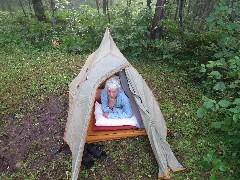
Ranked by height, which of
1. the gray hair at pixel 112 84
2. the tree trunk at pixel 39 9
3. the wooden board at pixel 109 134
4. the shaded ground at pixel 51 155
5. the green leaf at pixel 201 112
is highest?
the tree trunk at pixel 39 9

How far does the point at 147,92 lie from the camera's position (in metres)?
5.72

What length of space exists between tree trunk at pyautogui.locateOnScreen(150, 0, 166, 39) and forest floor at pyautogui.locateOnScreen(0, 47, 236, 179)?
0.95 metres

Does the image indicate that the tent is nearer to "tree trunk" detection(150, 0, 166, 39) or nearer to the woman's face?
the woman's face

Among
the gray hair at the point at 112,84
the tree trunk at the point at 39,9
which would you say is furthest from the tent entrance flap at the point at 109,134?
the tree trunk at the point at 39,9

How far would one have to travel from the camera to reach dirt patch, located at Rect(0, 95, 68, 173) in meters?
5.30

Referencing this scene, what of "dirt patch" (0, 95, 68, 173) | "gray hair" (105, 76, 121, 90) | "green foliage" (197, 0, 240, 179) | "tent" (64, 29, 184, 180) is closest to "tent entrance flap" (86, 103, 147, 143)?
"tent" (64, 29, 184, 180)

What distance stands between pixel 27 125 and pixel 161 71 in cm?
431

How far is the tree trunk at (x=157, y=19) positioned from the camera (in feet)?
26.9

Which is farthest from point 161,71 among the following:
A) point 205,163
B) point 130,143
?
point 205,163

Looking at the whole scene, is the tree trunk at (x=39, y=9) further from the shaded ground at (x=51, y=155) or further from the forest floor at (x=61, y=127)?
the shaded ground at (x=51, y=155)

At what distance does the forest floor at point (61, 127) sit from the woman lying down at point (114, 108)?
1.42 feet

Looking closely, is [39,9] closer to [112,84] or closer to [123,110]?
[112,84]

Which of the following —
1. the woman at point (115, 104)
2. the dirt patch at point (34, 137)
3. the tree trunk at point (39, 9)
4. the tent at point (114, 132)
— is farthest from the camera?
the tree trunk at point (39, 9)

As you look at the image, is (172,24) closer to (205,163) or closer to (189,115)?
(189,115)
